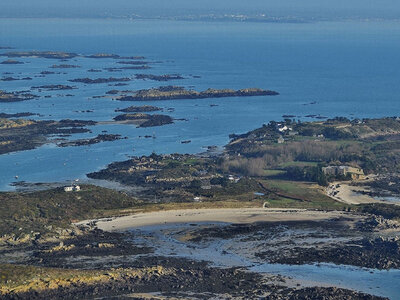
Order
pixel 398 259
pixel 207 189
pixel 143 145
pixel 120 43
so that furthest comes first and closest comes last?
pixel 120 43, pixel 143 145, pixel 207 189, pixel 398 259

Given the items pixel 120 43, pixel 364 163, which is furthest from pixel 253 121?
pixel 120 43

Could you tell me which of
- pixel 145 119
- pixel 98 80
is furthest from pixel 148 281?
pixel 98 80

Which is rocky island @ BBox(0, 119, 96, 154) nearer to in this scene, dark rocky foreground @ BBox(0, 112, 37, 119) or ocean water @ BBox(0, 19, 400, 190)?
ocean water @ BBox(0, 19, 400, 190)

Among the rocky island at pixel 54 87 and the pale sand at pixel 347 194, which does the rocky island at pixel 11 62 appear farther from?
the pale sand at pixel 347 194

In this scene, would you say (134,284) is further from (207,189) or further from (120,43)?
(120,43)

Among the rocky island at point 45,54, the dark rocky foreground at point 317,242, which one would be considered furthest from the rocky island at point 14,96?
the dark rocky foreground at point 317,242

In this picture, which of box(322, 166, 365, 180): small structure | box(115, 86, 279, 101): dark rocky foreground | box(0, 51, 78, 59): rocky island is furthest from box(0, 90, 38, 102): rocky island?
box(0, 51, 78, 59): rocky island
